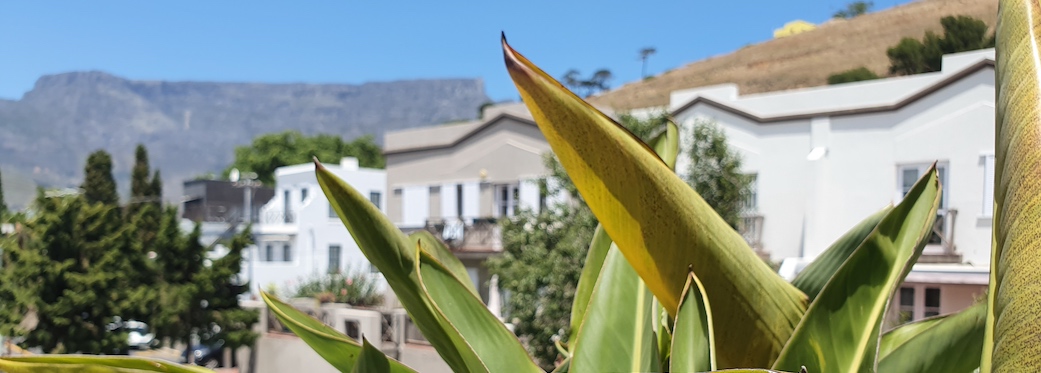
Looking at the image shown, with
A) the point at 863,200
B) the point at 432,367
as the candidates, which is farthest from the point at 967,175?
the point at 432,367

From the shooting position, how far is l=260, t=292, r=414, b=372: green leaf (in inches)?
58.9

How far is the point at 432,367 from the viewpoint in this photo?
17.0 metres

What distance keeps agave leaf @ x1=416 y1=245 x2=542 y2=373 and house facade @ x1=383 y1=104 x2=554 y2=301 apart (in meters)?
19.0

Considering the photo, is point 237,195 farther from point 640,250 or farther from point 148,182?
point 640,250

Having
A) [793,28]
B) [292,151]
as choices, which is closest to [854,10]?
[793,28]

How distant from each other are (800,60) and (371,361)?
68.8 metres

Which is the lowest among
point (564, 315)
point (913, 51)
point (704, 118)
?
point (564, 315)

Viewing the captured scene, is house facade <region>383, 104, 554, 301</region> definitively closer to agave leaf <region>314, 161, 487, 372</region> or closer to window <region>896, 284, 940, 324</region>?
window <region>896, 284, 940, 324</region>

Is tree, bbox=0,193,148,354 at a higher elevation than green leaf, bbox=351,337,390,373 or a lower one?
lower

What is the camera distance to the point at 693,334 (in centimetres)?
128

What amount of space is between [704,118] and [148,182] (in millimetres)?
26125

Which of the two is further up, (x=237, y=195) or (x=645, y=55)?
(x=645, y=55)

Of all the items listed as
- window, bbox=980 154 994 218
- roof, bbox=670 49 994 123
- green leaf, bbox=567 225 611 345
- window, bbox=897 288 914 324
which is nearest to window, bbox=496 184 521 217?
roof, bbox=670 49 994 123

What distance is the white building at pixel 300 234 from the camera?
34281 mm
